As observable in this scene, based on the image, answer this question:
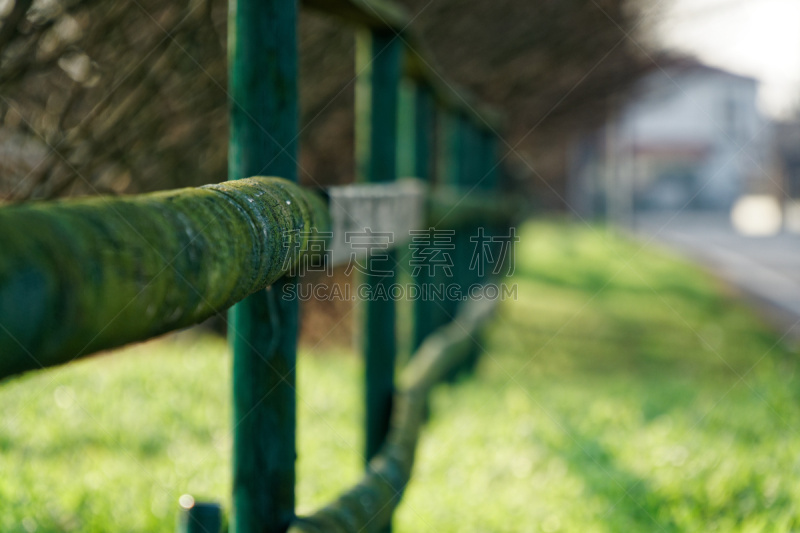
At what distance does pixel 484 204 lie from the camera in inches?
198

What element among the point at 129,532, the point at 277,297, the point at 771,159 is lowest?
the point at 771,159

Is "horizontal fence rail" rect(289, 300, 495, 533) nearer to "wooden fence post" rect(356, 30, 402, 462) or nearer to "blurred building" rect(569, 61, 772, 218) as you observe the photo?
"wooden fence post" rect(356, 30, 402, 462)

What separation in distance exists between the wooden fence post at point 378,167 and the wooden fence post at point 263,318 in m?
0.81

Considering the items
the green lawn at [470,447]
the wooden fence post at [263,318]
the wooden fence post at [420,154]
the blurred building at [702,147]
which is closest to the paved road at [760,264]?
the green lawn at [470,447]

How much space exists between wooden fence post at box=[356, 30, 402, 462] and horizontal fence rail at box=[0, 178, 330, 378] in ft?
4.08

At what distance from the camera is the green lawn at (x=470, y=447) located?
2.02 meters

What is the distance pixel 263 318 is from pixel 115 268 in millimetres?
669

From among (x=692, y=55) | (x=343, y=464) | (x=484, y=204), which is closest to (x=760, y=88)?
(x=692, y=55)

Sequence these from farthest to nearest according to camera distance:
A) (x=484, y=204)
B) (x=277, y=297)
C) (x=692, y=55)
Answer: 1. (x=692, y=55)
2. (x=484, y=204)
3. (x=277, y=297)

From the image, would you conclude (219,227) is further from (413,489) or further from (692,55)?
(692,55)

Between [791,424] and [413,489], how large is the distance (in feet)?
5.32

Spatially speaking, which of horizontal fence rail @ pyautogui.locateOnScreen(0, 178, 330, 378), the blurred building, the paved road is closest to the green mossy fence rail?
horizontal fence rail @ pyautogui.locateOnScreen(0, 178, 330, 378)

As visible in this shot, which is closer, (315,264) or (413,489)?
(315,264)

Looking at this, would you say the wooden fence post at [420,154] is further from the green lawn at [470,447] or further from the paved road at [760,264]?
the paved road at [760,264]
